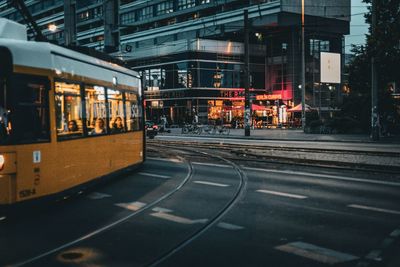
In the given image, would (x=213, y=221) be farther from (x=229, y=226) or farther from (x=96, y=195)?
(x=96, y=195)

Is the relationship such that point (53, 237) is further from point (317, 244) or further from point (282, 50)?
point (282, 50)

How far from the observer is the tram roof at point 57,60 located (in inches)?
334

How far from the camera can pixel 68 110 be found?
9727 mm

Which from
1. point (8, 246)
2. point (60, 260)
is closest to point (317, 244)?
point (60, 260)

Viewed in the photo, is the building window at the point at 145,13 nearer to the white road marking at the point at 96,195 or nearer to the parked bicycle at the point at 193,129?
the parked bicycle at the point at 193,129

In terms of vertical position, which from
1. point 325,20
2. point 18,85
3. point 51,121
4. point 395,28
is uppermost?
point 325,20

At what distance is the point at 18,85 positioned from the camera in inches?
329

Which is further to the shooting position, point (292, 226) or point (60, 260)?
point (292, 226)

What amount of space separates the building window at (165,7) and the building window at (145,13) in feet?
5.91

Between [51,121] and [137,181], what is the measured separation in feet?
15.6

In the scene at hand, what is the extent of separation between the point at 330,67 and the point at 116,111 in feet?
104

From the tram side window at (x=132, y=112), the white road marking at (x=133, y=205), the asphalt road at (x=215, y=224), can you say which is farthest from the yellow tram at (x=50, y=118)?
the tram side window at (x=132, y=112)

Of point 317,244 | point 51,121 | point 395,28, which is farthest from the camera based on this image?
point 395,28

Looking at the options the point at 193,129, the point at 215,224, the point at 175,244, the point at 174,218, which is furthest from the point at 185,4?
the point at 175,244
